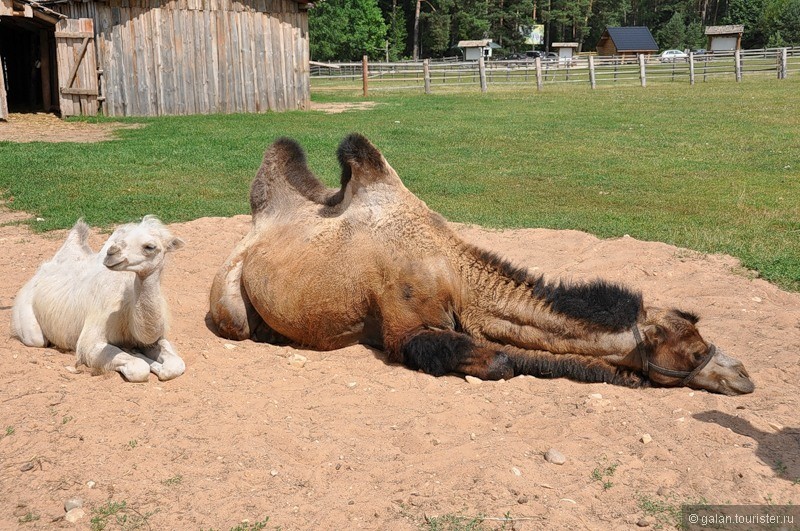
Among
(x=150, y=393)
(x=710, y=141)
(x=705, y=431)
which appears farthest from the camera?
(x=710, y=141)

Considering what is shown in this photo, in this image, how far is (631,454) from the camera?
4590 millimetres

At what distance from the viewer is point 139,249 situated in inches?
201

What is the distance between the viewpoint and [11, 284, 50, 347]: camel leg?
648 cm

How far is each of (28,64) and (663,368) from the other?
3139 cm

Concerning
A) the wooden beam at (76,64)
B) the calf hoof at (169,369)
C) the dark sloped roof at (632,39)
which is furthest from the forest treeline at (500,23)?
the calf hoof at (169,369)

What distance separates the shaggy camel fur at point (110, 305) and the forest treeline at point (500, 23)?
230 feet

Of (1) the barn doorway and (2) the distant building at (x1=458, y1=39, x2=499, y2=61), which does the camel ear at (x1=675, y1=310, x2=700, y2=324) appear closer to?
(1) the barn doorway

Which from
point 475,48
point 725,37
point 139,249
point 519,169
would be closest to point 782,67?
point 519,169

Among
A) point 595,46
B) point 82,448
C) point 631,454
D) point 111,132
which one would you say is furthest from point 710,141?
point 595,46

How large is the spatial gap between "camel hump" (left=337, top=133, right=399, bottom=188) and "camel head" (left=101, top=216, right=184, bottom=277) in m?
1.79

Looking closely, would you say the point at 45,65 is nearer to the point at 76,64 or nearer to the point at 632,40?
the point at 76,64

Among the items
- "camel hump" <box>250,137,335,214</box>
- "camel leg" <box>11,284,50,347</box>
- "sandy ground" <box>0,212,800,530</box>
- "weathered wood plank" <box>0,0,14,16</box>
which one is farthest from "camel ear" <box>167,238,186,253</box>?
"weathered wood plank" <box>0,0,14,16</box>

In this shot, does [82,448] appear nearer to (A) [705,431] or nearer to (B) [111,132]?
(A) [705,431]

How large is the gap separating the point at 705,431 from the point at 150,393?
3603 mm
